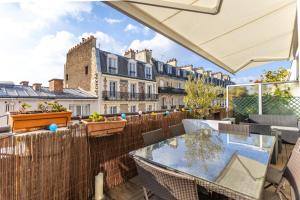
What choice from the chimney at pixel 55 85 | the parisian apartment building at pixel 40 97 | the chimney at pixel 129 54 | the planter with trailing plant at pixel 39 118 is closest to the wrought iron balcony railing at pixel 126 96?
the parisian apartment building at pixel 40 97

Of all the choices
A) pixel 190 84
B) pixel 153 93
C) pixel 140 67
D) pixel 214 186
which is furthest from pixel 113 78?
pixel 214 186

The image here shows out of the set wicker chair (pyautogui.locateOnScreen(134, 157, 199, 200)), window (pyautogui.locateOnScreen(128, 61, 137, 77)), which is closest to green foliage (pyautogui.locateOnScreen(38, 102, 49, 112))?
wicker chair (pyautogui.locateOnScreen(134, 157, 199, 200))

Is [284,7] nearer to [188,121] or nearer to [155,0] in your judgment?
[155,0]

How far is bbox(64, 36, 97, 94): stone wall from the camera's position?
16062 mm

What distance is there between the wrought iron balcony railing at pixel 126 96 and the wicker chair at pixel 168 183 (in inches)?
613

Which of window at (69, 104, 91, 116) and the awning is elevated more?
the awning

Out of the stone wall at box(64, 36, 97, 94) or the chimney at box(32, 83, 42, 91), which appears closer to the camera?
the chimney at box(32, 83, 42, 91)

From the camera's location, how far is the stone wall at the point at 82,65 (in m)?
16.1

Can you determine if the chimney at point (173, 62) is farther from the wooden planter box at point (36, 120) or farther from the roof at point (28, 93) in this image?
the wooden planter box at point (36, 120)

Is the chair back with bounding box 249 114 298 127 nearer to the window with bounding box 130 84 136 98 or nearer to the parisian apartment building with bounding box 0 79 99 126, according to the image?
the parisian apartment building with bounding box 0 79 99 126

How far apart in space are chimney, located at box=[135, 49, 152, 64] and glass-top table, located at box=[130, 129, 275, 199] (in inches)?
769

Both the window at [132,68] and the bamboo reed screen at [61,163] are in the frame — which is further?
the window at [132,68]

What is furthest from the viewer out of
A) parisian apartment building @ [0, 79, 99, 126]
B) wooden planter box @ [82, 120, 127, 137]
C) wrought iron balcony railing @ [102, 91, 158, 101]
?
wrought iron balcony railing @ [102, 91, 158, 101]

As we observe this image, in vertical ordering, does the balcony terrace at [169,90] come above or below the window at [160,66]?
below
